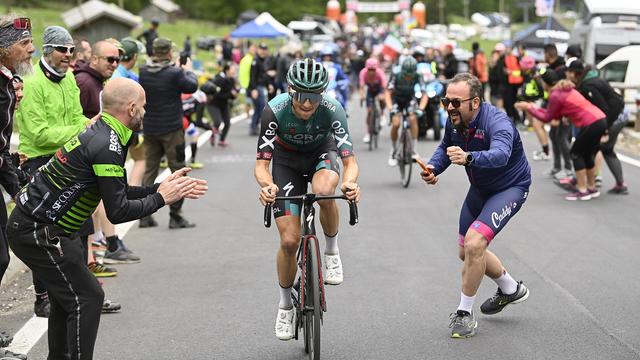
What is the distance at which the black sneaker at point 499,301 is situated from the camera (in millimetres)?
7543

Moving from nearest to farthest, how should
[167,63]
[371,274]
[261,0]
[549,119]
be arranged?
[371,274] → [167,63] → [549,119] → [261,0]

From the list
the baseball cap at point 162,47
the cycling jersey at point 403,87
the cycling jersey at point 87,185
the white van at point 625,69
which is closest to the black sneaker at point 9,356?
the cycling jersey at point 87,185

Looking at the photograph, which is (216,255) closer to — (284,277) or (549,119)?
(284,277)

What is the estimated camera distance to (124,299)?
27.0ft

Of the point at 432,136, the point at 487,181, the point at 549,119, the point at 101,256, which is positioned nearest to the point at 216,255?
the point at 101,256

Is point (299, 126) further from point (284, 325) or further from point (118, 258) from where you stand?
point (118, 258)

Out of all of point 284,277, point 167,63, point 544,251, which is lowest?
point 544,251

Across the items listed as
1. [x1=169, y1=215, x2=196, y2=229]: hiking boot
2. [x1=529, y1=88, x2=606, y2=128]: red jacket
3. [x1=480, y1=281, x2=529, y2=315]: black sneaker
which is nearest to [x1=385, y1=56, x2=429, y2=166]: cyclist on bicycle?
[x1=529, y1=88, x2=606, y2=128]: red jacket

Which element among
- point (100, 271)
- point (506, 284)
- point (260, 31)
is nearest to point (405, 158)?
point (100, 271)

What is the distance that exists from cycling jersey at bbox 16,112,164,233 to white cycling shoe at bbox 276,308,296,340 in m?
1.61

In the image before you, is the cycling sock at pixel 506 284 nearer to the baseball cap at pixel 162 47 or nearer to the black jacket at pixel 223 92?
the baseball cap at pixel 162 47

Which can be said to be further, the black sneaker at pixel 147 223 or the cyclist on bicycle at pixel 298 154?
the black sneaker at pixel 147 223

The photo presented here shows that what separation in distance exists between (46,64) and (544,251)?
516 cm

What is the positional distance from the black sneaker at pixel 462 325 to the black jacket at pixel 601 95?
24.0ft
